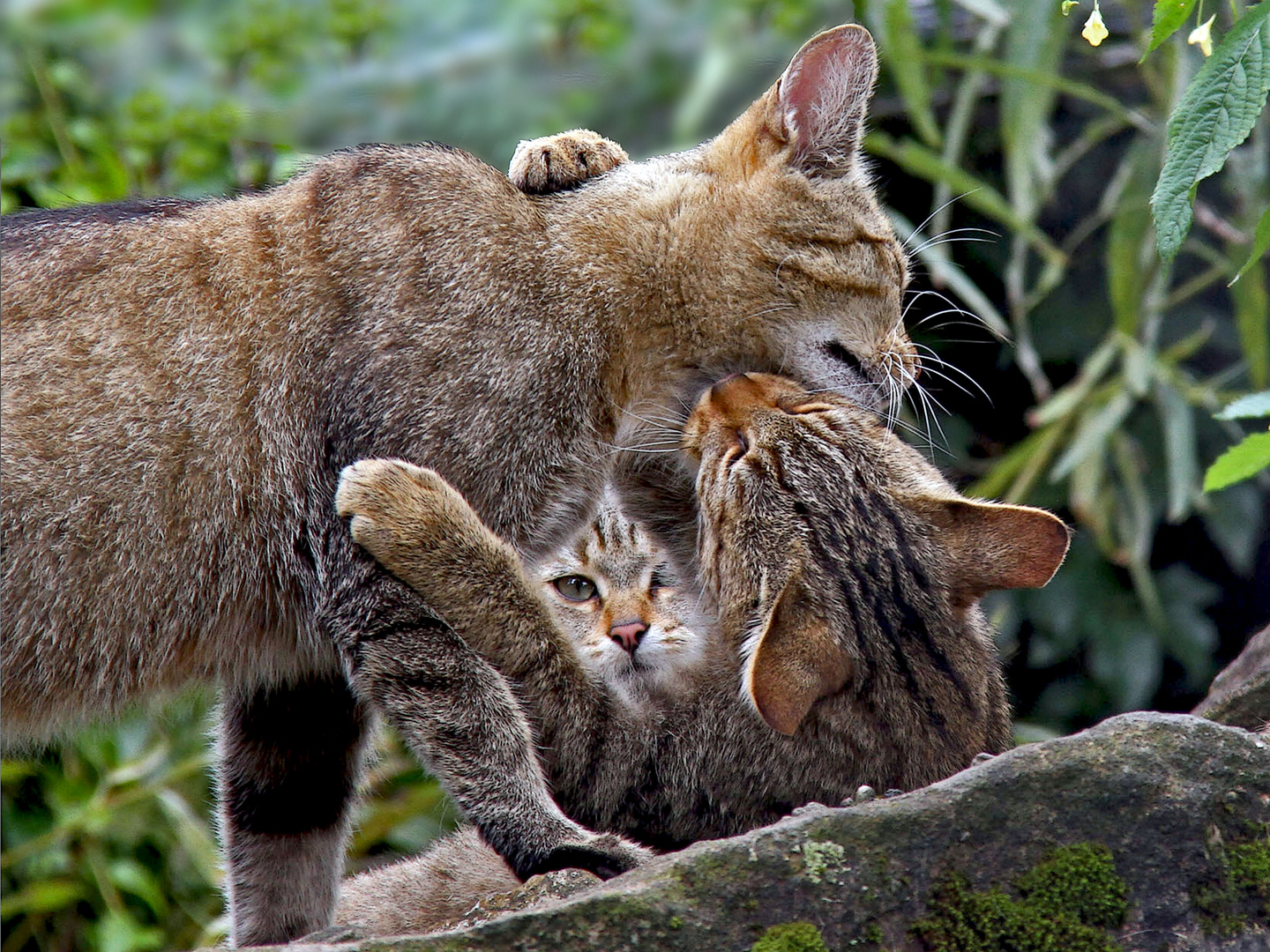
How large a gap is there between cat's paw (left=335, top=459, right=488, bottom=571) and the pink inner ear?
4.73 feet

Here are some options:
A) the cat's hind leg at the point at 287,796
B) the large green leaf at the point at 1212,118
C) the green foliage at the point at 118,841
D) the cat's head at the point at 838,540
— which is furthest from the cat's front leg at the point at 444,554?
the green foliage at the point at 118,841

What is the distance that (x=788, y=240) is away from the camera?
3.83 meters

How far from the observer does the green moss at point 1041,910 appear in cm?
241

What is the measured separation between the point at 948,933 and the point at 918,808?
0.71 ft

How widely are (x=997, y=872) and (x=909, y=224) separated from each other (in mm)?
4952

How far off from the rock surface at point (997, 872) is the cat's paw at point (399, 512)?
0.98 metres

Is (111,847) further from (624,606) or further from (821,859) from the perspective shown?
(821,859)

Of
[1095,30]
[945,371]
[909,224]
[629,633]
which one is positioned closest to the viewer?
[1095,30]

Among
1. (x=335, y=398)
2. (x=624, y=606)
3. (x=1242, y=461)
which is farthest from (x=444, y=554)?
→ (x=1242, y=461)

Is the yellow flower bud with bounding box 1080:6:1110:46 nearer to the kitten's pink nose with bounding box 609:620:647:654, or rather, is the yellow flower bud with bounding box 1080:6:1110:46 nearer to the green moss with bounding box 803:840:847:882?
the green moss with bounding box 803:840:847:882

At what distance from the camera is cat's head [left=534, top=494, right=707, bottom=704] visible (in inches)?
141

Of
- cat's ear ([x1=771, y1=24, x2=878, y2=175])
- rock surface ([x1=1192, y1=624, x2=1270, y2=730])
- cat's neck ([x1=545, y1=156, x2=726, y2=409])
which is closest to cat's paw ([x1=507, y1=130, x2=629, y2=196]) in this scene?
cat's neck ([x1=545, y1=156, x2=726, y2=409])

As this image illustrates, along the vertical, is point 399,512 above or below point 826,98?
below

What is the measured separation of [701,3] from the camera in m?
6.31
